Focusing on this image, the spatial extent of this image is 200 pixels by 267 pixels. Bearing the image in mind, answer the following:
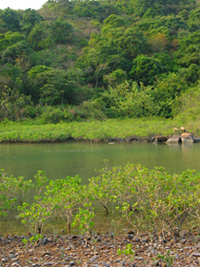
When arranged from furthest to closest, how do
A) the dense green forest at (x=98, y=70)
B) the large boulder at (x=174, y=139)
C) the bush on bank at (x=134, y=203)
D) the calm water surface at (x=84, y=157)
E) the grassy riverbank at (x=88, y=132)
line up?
the dense green forest at (x=98, y=70) → the grassy riverbank at (x=88, y=132) → the large boulder at (x=174, y=139) → the calm water surface at (x=84, y=157) → the bush on bank at (x=134, y=203)

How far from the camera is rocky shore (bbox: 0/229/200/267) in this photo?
5.64 meters

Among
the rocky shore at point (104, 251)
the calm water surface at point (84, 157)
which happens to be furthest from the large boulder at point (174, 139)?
the rocky shore at point (104, 251)

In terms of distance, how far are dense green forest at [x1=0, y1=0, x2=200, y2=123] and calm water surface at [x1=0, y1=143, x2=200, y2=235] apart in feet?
23.5

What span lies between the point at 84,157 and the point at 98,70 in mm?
23436

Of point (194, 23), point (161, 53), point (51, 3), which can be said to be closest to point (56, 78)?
point (161, 53)

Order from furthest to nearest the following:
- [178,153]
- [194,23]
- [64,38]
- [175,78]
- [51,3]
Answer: [51,3], [194,23], [64,38], [175,78], [178,153]

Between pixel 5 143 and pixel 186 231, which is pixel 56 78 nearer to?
pixel 5 143

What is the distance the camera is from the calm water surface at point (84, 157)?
1476 cm

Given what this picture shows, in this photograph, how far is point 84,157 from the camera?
60.1 feet

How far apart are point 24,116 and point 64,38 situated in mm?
20640

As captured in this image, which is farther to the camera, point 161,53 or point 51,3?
point 51,3

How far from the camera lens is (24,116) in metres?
31.4

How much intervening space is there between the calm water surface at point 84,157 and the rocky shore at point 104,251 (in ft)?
18.3

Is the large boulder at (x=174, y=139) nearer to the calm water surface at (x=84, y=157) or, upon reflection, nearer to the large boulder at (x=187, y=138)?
the large boulder at (x=187, y=138)
